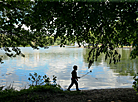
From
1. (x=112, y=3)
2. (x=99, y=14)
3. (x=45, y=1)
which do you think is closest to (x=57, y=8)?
(x=45, y=1)

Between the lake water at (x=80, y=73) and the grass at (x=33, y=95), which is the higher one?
the grass at (x=33, y=95)

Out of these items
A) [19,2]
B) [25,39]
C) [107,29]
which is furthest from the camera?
[25,39]

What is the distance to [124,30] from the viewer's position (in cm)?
494

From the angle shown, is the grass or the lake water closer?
the grass

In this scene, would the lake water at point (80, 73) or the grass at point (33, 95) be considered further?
the lake water at point (80, 73)

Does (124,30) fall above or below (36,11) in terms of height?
below

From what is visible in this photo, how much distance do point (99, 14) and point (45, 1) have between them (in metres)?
1.53

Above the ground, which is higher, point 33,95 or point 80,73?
point 33,95

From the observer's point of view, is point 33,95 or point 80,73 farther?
point 80,73

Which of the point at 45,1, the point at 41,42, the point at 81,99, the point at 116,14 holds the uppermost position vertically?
the point at 45,1

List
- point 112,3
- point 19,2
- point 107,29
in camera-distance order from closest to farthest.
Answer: point 112,3, point 107,29, point 19,2

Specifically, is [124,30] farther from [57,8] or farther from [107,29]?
[57,8]

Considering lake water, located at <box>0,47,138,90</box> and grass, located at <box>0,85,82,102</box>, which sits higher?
grass, located at <box>0,85,82,102</box>

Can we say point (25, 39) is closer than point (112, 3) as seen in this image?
No
